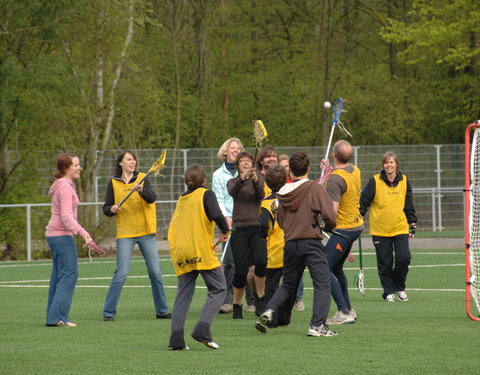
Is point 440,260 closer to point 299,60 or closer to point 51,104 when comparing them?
point 51,104

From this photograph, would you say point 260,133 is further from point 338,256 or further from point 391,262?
point 391,262

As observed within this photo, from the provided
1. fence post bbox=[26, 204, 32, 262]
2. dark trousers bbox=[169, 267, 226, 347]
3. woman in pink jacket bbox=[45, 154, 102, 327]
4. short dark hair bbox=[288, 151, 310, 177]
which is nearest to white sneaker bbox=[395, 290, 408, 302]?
short dark hair bbox=[288, 151, 310, 177]

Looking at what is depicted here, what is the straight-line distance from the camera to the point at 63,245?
11.2 m

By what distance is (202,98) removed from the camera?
119 feet

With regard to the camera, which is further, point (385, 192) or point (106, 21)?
point (106, 21)

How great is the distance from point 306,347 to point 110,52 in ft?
65.1

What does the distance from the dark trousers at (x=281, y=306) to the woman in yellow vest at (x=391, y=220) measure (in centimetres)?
260

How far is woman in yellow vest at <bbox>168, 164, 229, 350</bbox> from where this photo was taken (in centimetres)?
912

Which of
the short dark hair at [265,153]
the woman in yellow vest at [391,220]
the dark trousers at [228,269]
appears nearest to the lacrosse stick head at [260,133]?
the short dark hair at [265,153]

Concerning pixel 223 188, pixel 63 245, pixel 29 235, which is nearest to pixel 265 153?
pixel 223 188

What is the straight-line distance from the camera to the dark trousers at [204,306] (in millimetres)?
9086

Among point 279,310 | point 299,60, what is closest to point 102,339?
point 279,310

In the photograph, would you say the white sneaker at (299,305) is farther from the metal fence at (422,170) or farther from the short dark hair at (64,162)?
the metal fence at (422,170)

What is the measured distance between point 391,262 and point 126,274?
3.77 meters
